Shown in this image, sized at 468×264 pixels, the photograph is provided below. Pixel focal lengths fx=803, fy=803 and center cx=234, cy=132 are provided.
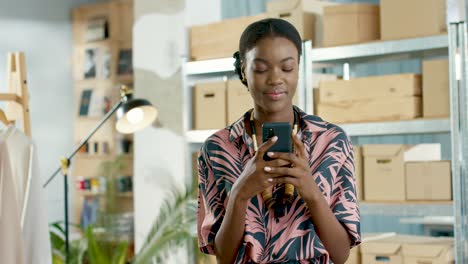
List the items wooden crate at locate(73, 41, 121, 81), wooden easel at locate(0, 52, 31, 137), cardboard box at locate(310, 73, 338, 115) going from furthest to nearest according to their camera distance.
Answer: wooden crate at locate(73, 41, 121, 81) → cardboard box at locate(310, 73, 338, 115) → wooden easel at locate(0, 52, 31, 137)

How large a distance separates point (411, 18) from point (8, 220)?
207cm

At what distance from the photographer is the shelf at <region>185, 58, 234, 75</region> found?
4.29 metres

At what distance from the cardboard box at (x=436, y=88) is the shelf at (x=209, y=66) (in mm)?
1080

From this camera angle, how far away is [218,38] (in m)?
4.38

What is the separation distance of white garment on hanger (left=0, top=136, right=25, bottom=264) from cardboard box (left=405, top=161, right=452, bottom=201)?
187cm

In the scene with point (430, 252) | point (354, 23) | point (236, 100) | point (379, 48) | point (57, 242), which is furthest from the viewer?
point (57, 242)

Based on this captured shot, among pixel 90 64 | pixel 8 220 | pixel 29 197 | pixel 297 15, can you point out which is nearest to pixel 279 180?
pixel 8 220

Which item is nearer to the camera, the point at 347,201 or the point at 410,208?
the point at 347,201

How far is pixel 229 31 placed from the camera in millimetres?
4305

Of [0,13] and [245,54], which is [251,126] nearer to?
[245,54]

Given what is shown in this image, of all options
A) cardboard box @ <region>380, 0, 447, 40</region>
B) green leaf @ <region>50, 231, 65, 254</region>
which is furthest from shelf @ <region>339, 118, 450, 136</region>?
green leaf @ <region>50, 231, 65, 254</region>

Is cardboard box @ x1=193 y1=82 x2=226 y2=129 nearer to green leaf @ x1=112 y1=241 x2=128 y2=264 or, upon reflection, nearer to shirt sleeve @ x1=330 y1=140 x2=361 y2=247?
green leaf @ x1=112 y1=241 x2=128 y2=264

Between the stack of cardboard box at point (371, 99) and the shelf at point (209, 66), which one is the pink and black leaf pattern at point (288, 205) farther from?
the shelf at point (209, 66)

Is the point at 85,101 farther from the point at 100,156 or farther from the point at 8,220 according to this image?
the point at 8,220
